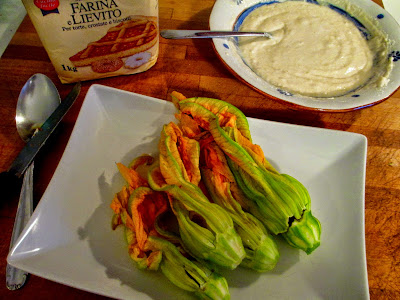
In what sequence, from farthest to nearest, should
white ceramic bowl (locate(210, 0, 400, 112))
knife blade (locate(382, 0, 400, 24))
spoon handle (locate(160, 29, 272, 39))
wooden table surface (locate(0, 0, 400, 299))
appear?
knife blade (locate(382, 0, 400, 24))
spoon handle (locate(160, 29, 272, 39))
white ceramic bowl (locate(210, 0, 400, 112))
wooden table surface (locate(0, 0, 400, 299))

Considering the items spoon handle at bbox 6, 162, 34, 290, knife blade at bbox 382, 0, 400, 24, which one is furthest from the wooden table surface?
knife blade at bbox 382, 0, 400, 24

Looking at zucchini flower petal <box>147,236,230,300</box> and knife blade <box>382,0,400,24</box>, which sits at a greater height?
knife blade <box>382,0,400,24</box>

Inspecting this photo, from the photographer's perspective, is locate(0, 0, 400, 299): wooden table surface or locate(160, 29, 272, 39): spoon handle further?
locate(160, 29, 272, 39): spoon handle

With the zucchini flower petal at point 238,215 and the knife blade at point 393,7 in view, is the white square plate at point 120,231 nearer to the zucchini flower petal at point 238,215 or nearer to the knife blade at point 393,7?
the zucchini flower petal at point 238,215

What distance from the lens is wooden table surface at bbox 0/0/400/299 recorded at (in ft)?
2.65

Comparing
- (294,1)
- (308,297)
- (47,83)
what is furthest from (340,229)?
(294,1)

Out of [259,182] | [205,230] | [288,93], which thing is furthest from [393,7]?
[205,230]

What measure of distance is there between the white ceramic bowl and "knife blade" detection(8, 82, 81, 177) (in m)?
0.51

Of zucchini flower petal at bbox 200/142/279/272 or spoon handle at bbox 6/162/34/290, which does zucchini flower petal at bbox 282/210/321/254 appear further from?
spoon handle at bbox 6/162/34/290

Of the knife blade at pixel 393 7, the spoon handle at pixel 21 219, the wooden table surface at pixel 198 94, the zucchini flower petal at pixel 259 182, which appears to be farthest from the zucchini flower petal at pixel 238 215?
the knife blade at pixel 393 7

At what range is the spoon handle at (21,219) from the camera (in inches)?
29.0

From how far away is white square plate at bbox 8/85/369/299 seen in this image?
2.27 feet

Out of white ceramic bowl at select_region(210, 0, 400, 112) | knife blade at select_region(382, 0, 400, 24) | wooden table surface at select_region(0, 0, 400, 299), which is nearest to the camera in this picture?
wooden table surface at select_region(0, 0, 400, 299)

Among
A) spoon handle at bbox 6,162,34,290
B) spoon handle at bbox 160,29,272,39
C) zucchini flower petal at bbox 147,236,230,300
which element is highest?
spoon handle at bbox 160,29,272,39
